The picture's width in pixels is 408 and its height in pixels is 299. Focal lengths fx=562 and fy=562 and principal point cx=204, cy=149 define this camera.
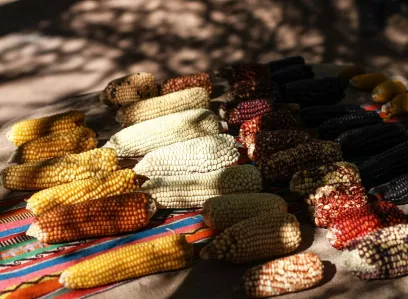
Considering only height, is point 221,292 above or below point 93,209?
below

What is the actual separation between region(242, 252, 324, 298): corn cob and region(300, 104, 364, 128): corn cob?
1.64m

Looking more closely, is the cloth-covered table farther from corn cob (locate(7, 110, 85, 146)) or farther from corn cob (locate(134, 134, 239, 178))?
corn cob (locate(7, 110, 85, 146))

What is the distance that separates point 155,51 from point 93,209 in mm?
3343

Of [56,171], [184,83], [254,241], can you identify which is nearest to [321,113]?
[184,83]

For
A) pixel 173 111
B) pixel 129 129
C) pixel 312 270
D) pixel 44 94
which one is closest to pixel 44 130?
pixel 129 129

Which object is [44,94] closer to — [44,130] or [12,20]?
[12,20]

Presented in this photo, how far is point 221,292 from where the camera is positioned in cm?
268

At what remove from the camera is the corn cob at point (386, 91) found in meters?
4.49

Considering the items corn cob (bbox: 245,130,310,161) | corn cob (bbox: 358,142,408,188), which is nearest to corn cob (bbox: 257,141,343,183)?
corn cob (bbox: 245,130,310,161)

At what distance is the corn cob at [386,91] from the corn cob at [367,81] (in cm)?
14

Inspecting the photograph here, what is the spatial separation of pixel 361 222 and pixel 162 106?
1771 mm

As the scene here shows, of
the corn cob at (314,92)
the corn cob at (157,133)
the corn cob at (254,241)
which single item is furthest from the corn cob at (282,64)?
the corn cob at (254,241)

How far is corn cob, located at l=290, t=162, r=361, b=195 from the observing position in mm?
3248

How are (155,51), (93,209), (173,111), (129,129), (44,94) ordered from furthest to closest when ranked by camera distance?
(155,51)
(44,94)
(173,111)
(129,129)
(93,209)
